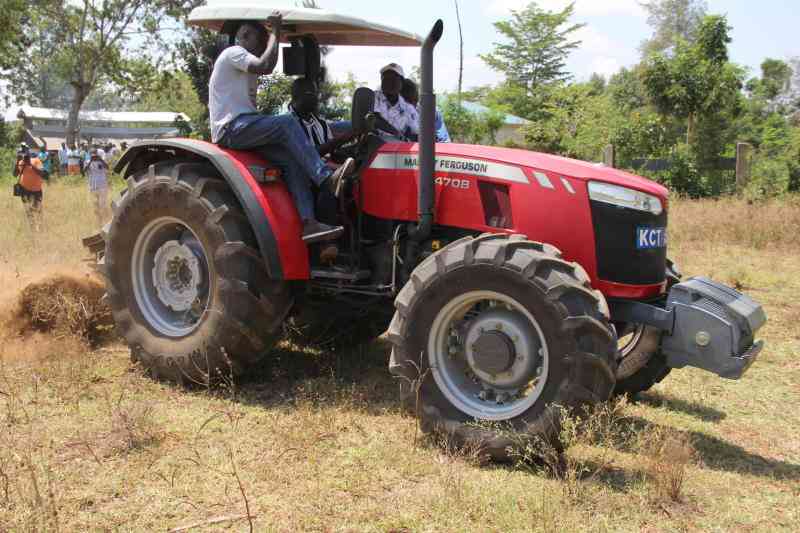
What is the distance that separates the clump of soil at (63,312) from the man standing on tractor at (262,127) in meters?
1.72

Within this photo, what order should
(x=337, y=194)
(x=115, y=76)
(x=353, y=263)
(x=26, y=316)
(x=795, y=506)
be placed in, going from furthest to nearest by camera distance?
(x=115, y=76)
(x=26, y=316)
(x=353, y=263)
(x=337, y=194)
(x=795, y=506)

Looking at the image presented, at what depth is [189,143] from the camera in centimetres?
512

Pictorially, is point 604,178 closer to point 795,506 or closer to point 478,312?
point 478,312

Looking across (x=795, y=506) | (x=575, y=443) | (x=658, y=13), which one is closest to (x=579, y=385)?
(x=575, y=443)

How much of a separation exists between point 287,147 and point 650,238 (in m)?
2.25

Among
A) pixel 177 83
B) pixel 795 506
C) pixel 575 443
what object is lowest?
pixel 795 506

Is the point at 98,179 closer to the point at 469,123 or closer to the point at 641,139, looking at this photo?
the point at 641,139

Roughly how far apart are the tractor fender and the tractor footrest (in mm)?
75

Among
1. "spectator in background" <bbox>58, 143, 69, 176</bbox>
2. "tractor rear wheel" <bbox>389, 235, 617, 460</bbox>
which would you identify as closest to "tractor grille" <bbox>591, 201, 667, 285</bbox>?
"tractor rear wheel" <bbox>389, 235, 617, 460</bbox>

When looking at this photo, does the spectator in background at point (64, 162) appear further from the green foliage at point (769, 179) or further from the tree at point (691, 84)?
the green foliage at point (769, 179)

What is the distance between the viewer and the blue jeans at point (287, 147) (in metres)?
4.81

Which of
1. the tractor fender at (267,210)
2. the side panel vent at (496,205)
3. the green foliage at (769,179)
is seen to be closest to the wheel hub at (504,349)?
the side panel vent at (496,205)

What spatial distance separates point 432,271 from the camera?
4039mm

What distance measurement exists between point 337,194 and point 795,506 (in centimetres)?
292
